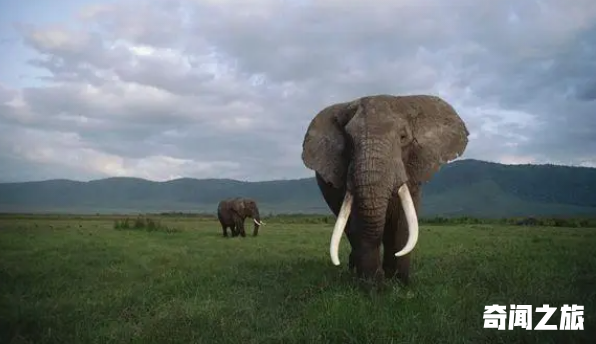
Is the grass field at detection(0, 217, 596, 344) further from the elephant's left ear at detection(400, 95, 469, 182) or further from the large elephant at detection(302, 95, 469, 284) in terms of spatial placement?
the elephant's left ear at detection(400, 95, 469, 182)

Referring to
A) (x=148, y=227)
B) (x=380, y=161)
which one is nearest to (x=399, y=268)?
(x=380, y=161)

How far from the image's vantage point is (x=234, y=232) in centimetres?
3231

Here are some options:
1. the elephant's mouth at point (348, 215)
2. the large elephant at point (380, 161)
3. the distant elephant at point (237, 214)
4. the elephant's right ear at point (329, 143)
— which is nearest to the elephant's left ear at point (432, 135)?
the large elephant at point (380, 161)

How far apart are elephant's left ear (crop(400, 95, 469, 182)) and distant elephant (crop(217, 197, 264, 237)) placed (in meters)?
22.8

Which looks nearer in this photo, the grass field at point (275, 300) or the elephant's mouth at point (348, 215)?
the grass field at point (275, 300)

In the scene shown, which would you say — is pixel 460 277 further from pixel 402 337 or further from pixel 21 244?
pixel 21 244

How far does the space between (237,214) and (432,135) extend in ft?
79.4

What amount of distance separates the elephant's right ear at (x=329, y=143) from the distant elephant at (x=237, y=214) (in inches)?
871

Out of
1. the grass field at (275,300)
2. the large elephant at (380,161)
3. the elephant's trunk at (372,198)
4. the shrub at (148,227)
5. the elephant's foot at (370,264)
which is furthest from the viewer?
the shrub at (148,227)

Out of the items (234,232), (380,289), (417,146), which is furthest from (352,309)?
(234,232)

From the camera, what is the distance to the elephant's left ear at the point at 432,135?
9469 millimetres

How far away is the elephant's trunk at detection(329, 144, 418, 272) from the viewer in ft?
26.8

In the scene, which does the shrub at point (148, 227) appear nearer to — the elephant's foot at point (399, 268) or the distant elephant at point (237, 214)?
the distant elephant at point (237, 214)

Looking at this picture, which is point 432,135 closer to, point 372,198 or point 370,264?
point 372,198
